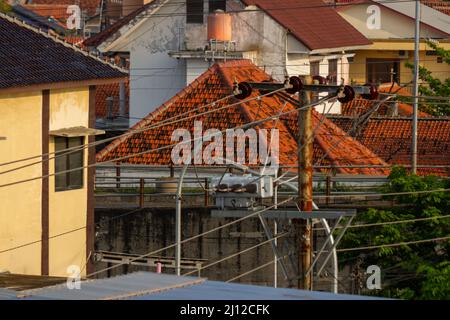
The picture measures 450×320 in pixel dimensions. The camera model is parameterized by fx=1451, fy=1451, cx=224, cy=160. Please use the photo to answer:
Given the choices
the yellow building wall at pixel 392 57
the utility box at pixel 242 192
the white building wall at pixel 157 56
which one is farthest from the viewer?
the yellow building wall at pixel 392 57

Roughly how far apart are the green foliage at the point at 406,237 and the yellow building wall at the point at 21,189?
545 centimetres

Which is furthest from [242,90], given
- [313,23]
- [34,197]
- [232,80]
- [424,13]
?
[424,13]

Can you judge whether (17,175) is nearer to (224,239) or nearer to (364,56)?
(224,239)

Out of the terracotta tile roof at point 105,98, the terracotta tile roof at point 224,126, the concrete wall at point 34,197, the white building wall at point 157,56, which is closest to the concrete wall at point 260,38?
the white building wall at point 157,56

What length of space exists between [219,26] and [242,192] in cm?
2283

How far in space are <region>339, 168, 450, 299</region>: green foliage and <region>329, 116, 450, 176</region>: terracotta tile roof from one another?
15855mm

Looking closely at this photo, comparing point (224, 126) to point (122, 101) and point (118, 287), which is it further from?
point (118, 287)

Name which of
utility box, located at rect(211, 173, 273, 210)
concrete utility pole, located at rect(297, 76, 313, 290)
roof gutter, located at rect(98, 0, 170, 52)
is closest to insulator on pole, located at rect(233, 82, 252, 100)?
concrete utility pole, located at rect(297, 76, 313, 290)

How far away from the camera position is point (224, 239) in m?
28.7

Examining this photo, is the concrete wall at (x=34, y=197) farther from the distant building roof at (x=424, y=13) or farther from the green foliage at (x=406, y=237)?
the distant building roof at (x=424, y=13)

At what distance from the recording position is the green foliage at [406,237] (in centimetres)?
2436

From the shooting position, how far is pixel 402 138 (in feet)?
145
